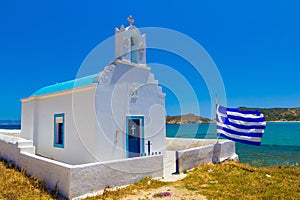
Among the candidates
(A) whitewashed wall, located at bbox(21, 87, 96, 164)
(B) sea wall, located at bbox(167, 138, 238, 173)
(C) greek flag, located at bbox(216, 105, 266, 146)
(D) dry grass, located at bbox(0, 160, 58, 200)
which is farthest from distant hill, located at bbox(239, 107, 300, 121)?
(D) dry grass, located at bbox(0, 160, 58, 200)

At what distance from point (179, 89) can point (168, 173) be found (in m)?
4.73

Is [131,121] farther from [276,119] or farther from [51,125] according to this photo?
[276,119]

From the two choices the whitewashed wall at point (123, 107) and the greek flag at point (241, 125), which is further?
the greek flag at point (241, 125)

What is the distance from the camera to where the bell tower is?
10.3 metres

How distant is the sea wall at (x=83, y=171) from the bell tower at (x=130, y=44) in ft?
14.8

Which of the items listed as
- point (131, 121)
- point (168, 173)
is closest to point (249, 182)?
point (168, 173)

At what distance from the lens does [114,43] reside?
10.6m

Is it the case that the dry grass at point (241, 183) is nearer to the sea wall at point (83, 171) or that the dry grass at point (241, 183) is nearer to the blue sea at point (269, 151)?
the sea wall at point (83, 171)

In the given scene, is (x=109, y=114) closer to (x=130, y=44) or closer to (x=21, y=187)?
(x=130, y=44)

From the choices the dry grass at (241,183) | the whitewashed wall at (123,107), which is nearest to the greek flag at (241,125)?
the dry grass at (241,183)

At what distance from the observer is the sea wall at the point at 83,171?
6410 mm

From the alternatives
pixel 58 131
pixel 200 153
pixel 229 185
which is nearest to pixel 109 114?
pixel 58 131

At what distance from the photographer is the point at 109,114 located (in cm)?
917

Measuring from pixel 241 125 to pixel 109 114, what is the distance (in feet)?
20.3
